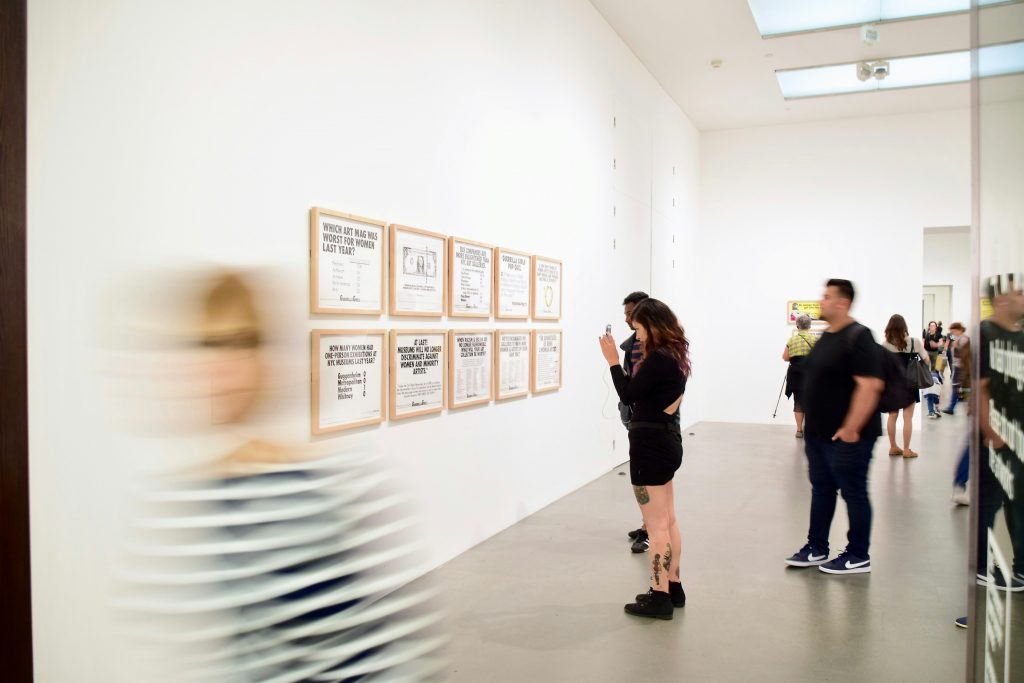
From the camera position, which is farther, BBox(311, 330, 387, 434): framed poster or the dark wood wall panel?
BBox(311, 330, 387, 434): framed poster

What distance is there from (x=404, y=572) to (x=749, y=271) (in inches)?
468

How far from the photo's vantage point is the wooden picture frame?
18.9ft

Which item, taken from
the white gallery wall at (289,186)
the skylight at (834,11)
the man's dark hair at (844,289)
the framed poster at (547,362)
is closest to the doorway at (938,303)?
the skylight at (834,11)

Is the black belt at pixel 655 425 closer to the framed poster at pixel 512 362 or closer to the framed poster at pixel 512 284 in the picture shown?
the framed poster at pixel 512 362

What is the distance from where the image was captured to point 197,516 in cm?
98

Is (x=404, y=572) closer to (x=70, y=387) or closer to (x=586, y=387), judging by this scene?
(x=70, y=387)

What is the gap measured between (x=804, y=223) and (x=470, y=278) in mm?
8746

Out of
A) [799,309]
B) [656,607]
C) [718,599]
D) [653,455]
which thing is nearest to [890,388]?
[718,599]

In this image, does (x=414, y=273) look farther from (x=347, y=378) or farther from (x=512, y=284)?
(x=512, y=284)

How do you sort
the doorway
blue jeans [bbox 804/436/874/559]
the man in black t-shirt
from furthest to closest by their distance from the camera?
the doorway
blue jeans [bbox 804/436/874/559]
the man in black t-shirt

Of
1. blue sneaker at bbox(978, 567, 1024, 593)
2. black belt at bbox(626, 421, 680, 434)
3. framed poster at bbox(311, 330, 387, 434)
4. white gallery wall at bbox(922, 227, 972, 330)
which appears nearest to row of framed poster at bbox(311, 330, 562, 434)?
framed poster at bbox(311, 330, 387, 434)

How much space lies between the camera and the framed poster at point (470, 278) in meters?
4.62

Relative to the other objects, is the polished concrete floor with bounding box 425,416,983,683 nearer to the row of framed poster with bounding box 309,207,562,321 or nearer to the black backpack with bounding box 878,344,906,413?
the black backpack with bounding box 878,344,906,413

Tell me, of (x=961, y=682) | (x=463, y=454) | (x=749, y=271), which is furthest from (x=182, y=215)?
(x=749, y=271)
